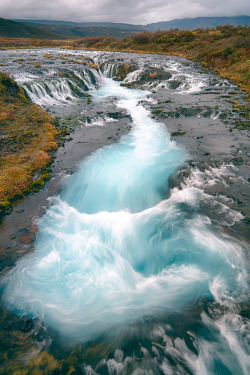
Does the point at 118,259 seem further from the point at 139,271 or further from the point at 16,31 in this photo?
the point at 16,31

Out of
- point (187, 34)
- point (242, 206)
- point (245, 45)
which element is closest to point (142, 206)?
point (242, 206)

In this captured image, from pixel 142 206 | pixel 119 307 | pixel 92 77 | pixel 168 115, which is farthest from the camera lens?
pixel 92 77

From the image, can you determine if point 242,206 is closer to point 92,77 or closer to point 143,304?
point 143,304

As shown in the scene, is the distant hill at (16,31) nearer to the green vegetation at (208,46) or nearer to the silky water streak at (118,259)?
the green vegetation at (208,46)

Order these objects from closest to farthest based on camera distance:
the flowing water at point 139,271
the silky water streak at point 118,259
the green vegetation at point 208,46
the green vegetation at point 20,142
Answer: the flowing water at point 139,271 → the silky water streak at point 118,259 → the green vegetation at point 20,142 → the green vegetation at point 208,46

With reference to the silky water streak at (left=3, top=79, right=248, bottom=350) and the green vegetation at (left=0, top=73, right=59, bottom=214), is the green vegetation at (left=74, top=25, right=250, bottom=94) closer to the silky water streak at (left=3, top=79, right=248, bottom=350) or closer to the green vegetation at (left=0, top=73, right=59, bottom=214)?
the silky water streak at (left=3, top=79, right=248, bottom=350)

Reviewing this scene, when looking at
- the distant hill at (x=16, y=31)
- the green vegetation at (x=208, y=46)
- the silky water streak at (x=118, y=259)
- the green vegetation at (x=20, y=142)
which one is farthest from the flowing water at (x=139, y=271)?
the distant hill at (x=16, y=31)

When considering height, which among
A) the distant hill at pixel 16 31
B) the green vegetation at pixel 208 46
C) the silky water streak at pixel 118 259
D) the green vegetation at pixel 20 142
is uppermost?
the distant hill at pixel 16 31
